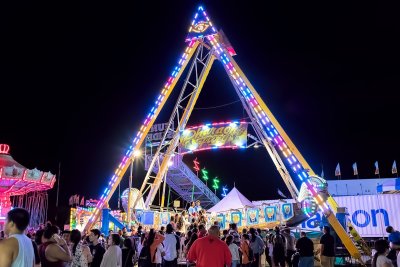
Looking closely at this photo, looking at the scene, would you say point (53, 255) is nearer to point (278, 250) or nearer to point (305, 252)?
point (305, 252)

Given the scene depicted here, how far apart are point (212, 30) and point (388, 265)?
64.8ft

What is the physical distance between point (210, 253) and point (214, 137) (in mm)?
16416

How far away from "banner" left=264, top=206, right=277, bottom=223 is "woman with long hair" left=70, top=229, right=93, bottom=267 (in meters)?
13.6

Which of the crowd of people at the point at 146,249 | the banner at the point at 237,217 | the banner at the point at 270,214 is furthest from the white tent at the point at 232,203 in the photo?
the crowd of people at the point at 146,249

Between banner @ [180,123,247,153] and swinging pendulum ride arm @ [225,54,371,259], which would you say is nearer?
swinging pendulum ride arm @ [225,54,371,259]

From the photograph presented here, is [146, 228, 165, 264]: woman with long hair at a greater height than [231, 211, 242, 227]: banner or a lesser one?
lesser

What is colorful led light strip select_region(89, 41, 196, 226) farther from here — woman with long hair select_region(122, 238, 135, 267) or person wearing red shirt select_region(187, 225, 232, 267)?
person wearing red shirt select_region(187, 225, 232, 267)

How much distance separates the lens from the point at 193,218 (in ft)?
72.0

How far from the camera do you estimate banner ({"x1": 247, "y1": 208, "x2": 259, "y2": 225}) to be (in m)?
20.1

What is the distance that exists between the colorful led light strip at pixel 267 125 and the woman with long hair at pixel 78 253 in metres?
10.8

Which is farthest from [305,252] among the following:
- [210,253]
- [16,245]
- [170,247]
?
[16,245]

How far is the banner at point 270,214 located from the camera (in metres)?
19.3

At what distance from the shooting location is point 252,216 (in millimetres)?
20328

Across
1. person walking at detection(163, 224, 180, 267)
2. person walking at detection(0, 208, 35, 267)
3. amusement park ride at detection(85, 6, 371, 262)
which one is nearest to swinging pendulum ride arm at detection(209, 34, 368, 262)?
amusement park ride at detection(85, 6, 371, 262)
